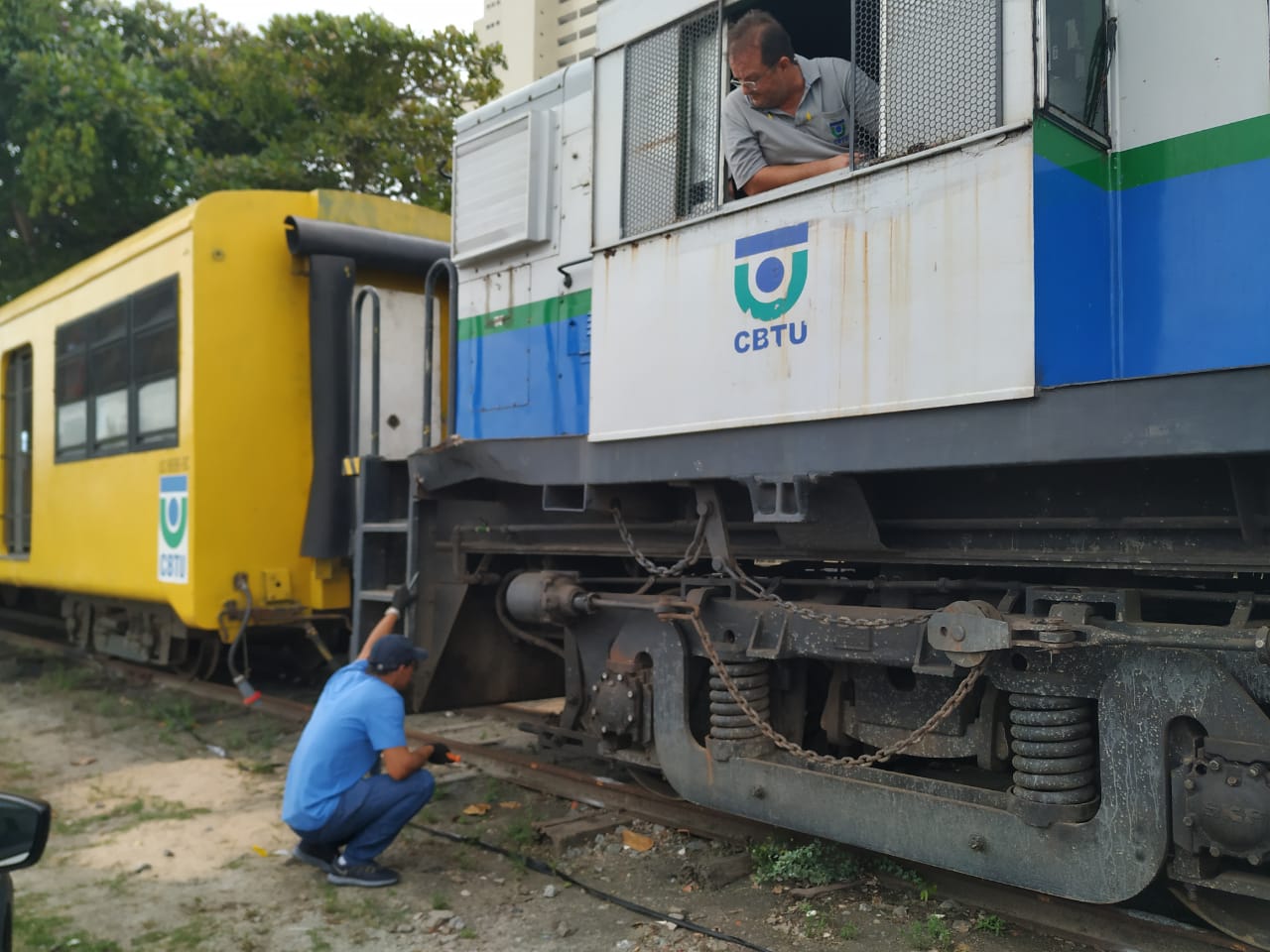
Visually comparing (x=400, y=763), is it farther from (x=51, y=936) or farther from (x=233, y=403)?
(x=233, y=403)

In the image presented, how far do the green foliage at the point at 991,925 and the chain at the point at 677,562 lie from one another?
1.61 metres

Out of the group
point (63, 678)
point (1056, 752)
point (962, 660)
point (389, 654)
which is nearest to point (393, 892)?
point (389, 654)

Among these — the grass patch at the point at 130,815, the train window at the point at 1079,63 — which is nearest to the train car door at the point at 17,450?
the grass patch at the point at 130,815

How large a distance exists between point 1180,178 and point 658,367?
1.79m

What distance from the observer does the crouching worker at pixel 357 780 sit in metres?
4.41

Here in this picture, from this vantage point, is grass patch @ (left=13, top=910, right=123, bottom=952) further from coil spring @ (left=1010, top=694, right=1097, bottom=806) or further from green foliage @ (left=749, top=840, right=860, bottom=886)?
coil spring @ (left=1010, top=694, right=1097, bottom=806)

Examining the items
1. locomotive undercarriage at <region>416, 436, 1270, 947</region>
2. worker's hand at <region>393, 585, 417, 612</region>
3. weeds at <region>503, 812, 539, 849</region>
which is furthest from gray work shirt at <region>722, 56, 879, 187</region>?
weeds at <region>503, 812, 539, 849</region>

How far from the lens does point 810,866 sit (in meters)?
4.15

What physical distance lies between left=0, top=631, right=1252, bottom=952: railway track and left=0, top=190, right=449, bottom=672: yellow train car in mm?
1102

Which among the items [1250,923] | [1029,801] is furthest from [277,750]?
[1250,923]

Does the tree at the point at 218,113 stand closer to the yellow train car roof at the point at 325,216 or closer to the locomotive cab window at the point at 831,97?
the yellow train car roof at the point at 325,216

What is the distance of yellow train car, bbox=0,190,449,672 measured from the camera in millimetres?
6812

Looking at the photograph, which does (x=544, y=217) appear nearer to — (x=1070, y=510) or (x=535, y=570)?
(x=535, y=570)

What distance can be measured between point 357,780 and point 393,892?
481mm
